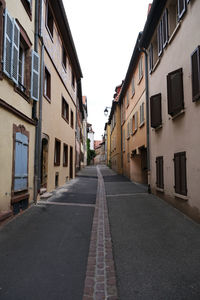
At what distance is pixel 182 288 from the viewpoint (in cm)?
283

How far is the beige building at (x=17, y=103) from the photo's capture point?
555 cm

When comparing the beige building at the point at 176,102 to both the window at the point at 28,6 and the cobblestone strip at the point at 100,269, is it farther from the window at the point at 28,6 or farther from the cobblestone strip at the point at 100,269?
the window at the point at 28,6

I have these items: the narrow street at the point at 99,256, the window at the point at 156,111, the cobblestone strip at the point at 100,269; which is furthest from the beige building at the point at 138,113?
the cobblestone strip at the point at 100,269

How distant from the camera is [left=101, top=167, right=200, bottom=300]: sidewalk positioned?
2.81 metres

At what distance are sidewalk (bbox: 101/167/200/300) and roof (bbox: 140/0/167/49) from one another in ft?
23.8


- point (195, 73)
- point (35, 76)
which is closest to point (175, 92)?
point (195, 73)

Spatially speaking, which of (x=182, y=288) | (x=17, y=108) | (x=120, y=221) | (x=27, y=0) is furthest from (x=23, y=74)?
(x=182, y=288)

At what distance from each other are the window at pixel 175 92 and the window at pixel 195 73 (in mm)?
821

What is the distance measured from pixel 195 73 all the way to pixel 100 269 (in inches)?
195

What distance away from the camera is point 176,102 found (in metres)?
6.98

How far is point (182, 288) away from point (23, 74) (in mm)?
6961

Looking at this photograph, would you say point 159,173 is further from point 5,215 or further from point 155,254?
point 5,215

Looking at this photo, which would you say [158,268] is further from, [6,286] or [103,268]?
[6,286]

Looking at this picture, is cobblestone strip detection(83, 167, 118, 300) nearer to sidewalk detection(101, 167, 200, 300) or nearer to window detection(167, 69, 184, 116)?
sidewalk detection(101, 167, 200, 300)
